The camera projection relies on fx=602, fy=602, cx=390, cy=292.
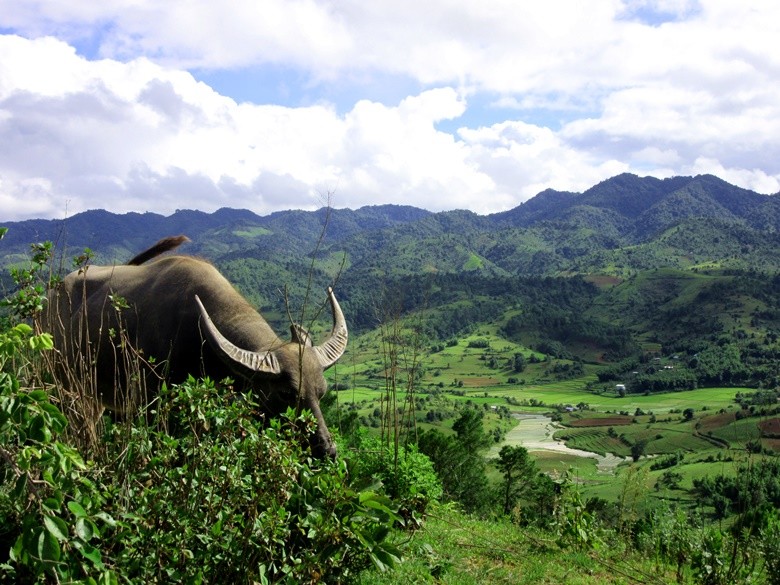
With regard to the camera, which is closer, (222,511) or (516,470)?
(222,511)

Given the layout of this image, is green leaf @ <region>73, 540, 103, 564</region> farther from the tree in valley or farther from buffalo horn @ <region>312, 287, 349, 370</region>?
the tree in valley

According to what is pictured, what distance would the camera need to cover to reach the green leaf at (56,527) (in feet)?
7.87

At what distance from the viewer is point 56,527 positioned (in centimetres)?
243

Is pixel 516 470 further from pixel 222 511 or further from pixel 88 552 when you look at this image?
pixel 88 552

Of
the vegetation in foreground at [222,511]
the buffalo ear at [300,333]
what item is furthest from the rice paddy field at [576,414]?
the buffalo ear at [300,333]

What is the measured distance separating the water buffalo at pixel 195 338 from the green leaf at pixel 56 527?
308cm

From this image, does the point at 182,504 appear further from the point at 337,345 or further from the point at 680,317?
the point at 680,317

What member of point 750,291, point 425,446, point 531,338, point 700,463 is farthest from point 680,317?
point 425,446

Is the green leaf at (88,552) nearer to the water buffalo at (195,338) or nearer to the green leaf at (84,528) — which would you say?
the green leaf at (84,528)

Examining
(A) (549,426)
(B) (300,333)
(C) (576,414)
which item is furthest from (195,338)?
(C) (576,414)

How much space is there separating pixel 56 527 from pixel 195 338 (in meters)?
4.98

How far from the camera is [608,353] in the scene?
535 feet

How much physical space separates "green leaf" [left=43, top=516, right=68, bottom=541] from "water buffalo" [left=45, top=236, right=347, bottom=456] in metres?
3.08

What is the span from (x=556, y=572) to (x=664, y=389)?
139 m
